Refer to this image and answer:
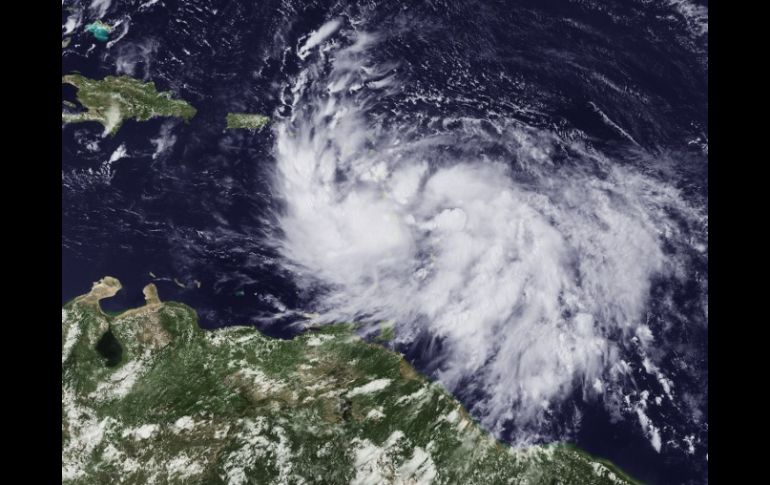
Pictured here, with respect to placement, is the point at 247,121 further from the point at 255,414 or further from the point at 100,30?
the point at 255,414

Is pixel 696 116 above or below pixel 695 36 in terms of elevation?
below

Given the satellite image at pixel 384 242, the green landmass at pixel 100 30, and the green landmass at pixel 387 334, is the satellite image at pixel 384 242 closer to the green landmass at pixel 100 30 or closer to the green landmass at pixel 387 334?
the green landmass at pixel 387 334

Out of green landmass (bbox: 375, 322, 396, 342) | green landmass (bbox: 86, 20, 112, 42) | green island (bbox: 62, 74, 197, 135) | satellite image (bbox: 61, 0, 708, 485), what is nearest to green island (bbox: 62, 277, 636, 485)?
satellite image (bbox: 61, 0, 708, 485)

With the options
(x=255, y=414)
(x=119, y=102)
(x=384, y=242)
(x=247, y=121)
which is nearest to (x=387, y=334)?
(x=384, y=242)

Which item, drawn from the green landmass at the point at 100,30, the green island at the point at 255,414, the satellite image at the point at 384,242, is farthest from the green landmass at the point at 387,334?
the green landmass at the point at 100,30
